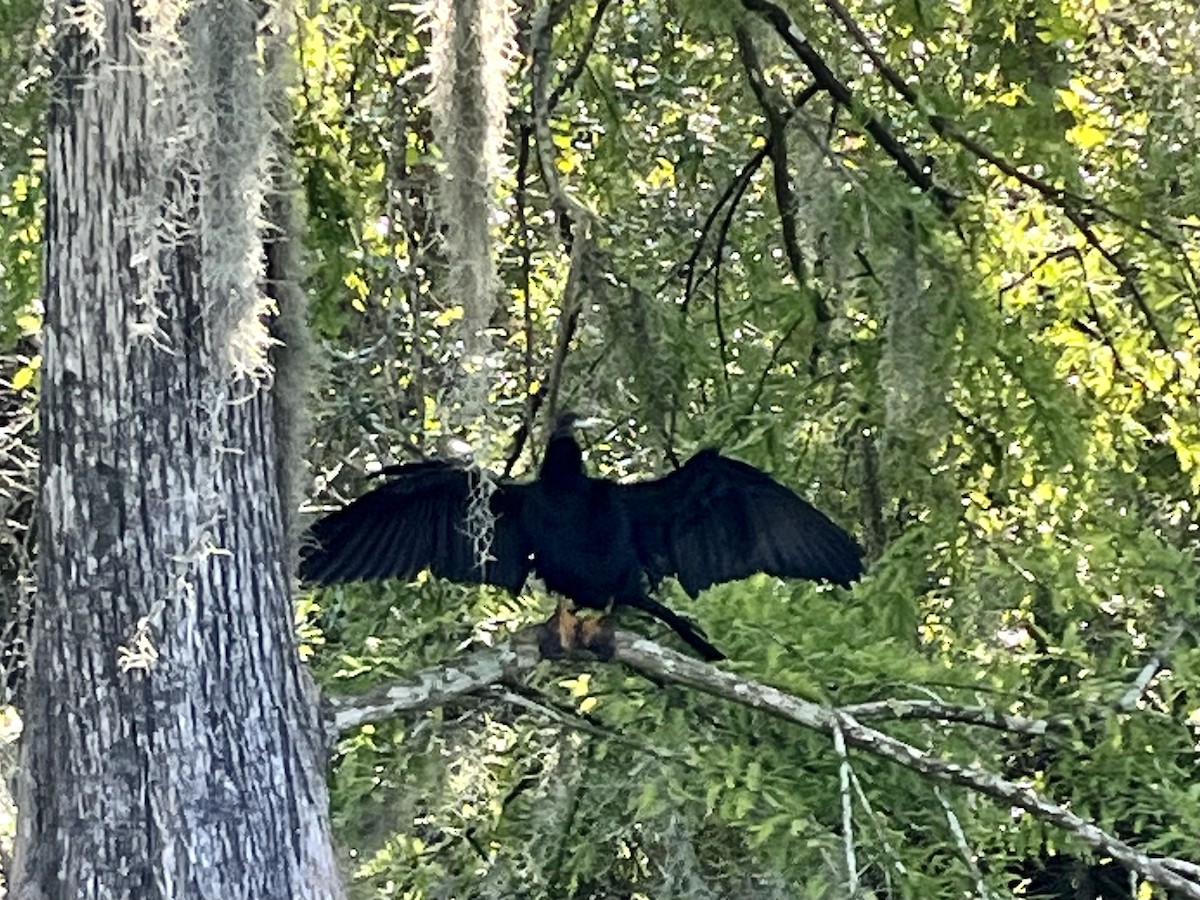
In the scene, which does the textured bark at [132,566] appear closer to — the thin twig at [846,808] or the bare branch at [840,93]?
the thin twig at [846,808]

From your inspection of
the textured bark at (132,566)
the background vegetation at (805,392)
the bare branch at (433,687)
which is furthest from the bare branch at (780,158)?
the textured bark at (132,566)

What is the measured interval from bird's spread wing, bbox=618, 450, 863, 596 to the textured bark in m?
1.26

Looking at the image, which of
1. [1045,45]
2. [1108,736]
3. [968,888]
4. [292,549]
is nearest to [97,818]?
[292,549]

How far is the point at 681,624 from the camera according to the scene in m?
3.46

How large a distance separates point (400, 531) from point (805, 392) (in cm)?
122

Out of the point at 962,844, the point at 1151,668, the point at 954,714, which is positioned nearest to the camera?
the point at 962,844

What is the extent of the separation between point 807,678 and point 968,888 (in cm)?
55

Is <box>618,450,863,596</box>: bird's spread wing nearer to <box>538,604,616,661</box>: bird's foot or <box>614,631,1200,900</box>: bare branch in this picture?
<box>538,604,616,661</box>: bird's foot

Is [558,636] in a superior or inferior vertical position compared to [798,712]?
superior

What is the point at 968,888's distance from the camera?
326 cm

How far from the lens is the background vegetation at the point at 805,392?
3.29 m

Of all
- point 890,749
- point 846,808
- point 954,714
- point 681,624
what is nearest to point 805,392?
point 681,624

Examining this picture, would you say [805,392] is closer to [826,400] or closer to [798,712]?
[826,400]

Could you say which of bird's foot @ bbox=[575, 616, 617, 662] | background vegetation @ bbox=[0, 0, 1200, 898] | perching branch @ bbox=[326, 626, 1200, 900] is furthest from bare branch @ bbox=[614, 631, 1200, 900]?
bird's foot @ bbox=[575, 616, 617, 662]
